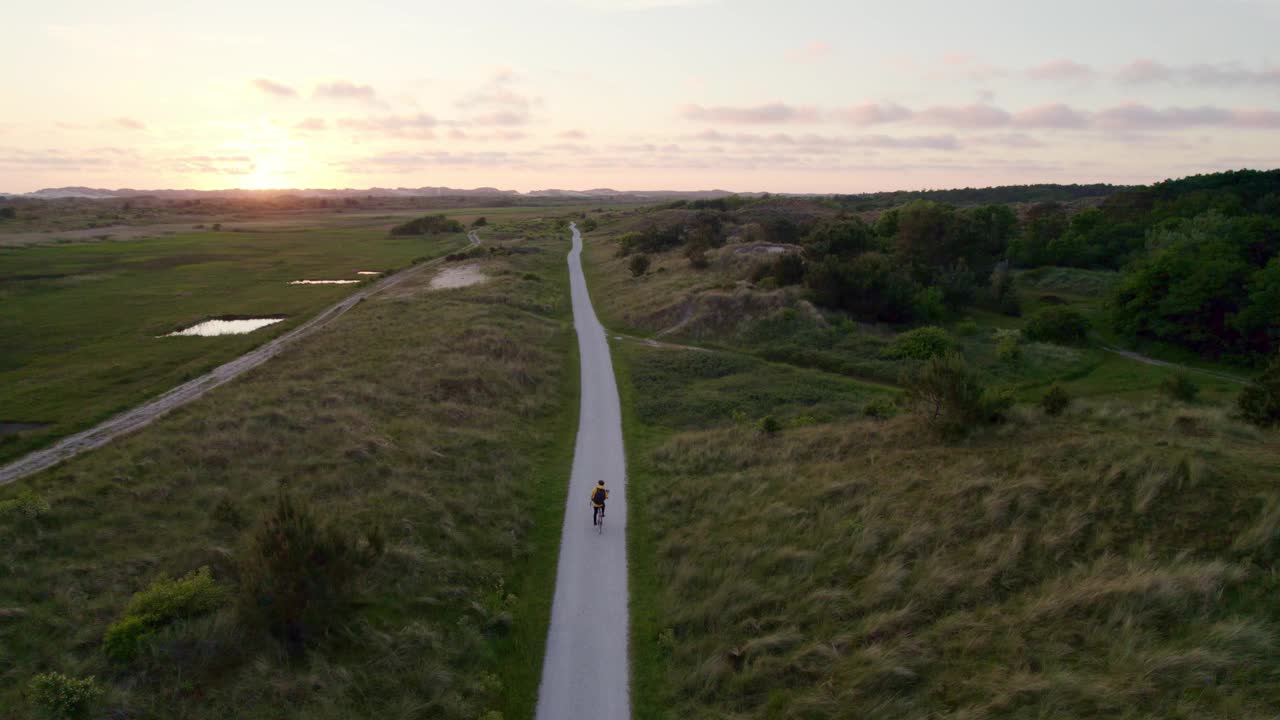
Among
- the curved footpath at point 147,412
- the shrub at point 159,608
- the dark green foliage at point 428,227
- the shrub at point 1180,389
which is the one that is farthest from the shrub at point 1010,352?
the dark green foliage at point 428,227

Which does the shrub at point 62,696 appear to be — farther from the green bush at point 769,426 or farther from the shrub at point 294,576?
the green bush at point 769,426

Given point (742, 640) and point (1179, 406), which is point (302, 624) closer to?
point (742, 640)

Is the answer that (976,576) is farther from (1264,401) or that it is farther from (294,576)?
(1264,401)

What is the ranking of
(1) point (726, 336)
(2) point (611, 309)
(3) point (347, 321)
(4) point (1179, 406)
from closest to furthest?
(4) point (1179, 406), (1) point (726, 336), (3) point (347, 321), (2) point (611, 309)

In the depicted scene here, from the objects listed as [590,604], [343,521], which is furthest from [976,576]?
Result: [343,521]

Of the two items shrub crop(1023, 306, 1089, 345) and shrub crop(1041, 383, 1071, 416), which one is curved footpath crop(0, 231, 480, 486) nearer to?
shrub crop(1041, 383, 1071, 416)

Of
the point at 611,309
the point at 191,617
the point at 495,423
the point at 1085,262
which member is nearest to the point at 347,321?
the point at 611,309
